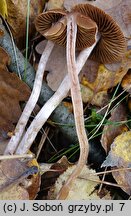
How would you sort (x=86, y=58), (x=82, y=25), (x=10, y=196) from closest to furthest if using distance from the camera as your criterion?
(x=10, y=196) → (x=82, y=25) → (x=86, y=58)

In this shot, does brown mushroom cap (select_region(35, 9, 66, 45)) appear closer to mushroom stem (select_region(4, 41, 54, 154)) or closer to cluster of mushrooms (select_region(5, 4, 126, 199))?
cluster of mushrooms (select_region(5, 4, 126, 199))

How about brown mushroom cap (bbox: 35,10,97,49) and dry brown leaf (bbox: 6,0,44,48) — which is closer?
brown mushroom cap (bbox: 35,10,97,49)

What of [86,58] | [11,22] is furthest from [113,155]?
[11,22]

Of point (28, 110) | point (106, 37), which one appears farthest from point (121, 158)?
point (106, 37)

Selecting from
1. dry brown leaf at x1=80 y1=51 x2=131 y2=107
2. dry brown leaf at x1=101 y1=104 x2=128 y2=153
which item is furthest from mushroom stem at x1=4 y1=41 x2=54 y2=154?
dry brown leaf at x1=101 y1=104 x2=128 y2=153

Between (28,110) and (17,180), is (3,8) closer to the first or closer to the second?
(28,110)

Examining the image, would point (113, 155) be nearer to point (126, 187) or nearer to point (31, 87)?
point (126, 187)

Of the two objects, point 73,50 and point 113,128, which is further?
point 113,128
